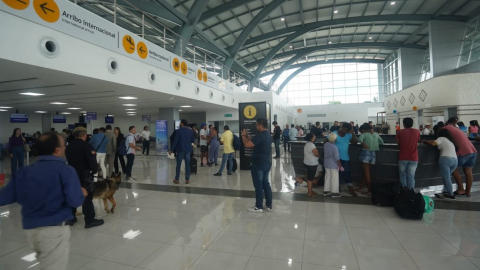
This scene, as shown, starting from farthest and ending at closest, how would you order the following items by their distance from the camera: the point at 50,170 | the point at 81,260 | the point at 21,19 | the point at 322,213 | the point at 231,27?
1. the point at 231,27
2. the point at 21,19
3. the point at 322,213
4. the point at 81,260
5. the point at 50,170

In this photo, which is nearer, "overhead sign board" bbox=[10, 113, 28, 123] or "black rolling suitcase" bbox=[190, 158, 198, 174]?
"black rolling suitcase" bbox=[190, 158, 198, 174]

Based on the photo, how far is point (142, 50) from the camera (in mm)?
8234

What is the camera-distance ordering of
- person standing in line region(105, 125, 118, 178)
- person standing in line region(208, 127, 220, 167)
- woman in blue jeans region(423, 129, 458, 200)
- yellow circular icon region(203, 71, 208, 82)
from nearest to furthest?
woman in blue jeans region(423, 129, 458, 200), person standing in line region(105, 125, 118, 178), person standing in line region(208, 127, 220, 167), yellow circular icon region(203, 71, 208, 82)

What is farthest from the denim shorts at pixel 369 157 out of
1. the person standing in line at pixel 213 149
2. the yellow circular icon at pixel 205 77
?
the yellow circular icon at pixel 205 77

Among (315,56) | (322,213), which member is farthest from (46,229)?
(315,56)

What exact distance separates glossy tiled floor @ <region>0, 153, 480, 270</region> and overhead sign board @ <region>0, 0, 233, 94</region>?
13.2ft

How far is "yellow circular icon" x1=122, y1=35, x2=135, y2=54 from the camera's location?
292 inches

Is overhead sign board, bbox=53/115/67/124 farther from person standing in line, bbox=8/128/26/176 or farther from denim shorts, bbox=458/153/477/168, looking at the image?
denim shorts, bbox=458/153/477/168

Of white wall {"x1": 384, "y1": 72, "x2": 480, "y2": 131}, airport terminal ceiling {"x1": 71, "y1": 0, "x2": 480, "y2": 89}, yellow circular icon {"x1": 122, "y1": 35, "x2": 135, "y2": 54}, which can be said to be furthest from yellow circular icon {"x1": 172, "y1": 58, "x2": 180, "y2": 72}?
white wall {"x1": 384, "y1": 72, "x2": 480, "y2": 131}

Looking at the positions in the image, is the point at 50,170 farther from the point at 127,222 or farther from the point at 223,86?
the point at 223,86

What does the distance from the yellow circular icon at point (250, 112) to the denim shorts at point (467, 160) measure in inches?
228

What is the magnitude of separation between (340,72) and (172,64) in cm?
3482

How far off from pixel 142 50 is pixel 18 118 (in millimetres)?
14280

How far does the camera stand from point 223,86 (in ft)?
52.0
